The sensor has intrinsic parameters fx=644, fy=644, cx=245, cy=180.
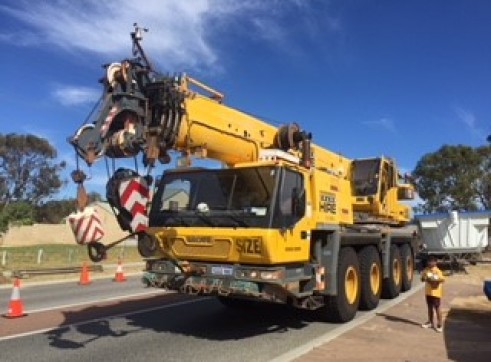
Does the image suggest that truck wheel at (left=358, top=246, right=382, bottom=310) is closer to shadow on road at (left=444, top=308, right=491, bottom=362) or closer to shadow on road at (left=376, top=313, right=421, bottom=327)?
shadow on road at (left=376, top=313, right=421, bottom=327)

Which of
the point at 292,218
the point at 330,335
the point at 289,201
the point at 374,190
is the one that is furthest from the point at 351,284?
the point at 374,190

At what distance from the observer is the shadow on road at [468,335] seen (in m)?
8.80

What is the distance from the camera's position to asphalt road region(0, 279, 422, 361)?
8.77 metres

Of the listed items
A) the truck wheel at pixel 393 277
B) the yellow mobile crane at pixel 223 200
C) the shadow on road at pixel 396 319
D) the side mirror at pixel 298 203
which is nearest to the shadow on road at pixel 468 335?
the shadow on road at pixel 396 319

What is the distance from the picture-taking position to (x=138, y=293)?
16.7 meters

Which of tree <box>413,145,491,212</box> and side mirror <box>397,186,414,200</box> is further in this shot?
tree <box>413,145,491,212</box>

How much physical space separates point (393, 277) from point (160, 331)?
6771mm

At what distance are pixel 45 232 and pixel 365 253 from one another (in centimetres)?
6396

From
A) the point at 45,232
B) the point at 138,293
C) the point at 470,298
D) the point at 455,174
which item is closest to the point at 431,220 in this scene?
the point at 470,298

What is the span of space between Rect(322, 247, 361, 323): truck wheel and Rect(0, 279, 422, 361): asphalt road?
26 cm

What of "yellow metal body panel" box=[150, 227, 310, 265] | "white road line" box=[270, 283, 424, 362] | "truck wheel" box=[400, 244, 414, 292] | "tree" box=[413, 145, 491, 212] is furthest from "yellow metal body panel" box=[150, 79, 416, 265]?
"tree" box=[413, 145, 491, 212]

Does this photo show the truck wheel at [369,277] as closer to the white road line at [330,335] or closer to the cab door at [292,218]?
the white road line at [330,335]

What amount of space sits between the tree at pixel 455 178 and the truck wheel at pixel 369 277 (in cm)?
4628

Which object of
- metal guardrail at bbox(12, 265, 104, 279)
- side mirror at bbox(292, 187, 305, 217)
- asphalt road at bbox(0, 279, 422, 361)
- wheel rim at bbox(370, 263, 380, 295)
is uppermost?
side mirror at bbox(292, 187, 305, 217)
